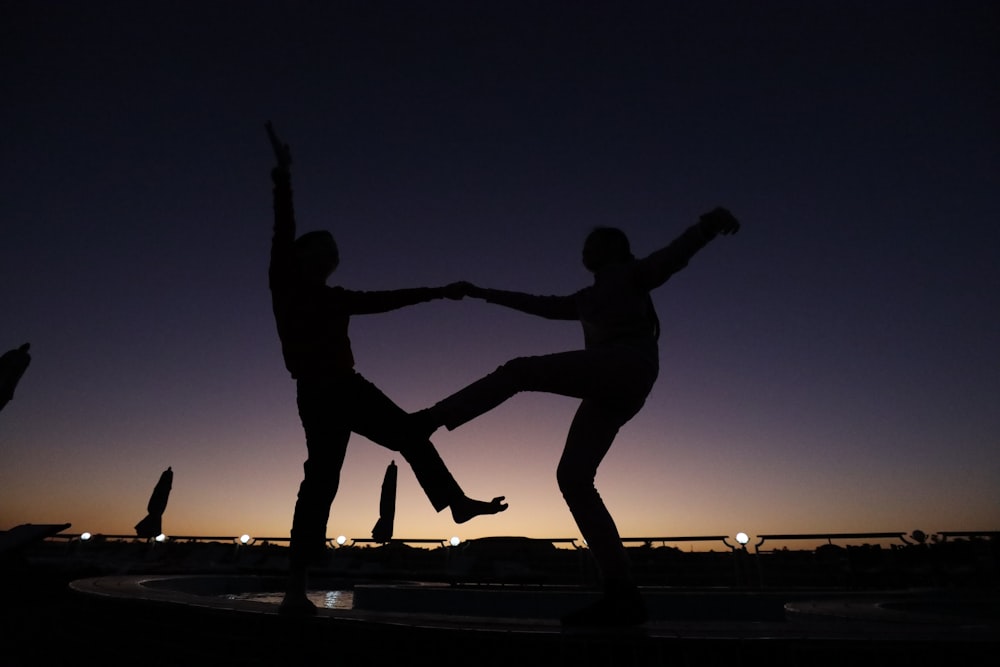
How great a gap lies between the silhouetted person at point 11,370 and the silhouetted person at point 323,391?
8.41 m

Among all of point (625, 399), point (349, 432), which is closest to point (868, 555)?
point (625, 399)

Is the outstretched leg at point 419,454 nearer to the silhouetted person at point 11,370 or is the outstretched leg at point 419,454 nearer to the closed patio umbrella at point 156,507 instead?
the silhouetted person at point 11,370

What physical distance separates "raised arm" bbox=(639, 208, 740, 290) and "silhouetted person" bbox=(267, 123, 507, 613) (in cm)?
104

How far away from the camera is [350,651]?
5.96 feet

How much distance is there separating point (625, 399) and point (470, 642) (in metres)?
1.29

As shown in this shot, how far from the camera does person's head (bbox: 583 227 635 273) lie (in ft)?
9.39

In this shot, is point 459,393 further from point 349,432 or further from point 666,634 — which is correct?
point 666,634

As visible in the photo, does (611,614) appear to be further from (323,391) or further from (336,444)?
(323,391)

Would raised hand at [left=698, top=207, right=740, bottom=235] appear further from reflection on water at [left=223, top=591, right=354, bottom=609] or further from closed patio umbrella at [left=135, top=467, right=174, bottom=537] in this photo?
closed patio umbrella at [left=135, top=467, right=174, bottom=537]

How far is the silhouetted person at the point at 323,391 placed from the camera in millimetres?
2553

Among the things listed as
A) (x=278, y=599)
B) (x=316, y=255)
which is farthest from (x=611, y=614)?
(x=278, y=599)

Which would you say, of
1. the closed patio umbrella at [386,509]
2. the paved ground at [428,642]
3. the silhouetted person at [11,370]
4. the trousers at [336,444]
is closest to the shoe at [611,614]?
the paved ground at [428,642]

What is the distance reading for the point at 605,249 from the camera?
9.42ft

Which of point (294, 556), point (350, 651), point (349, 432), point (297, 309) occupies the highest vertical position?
point (297, 309)
